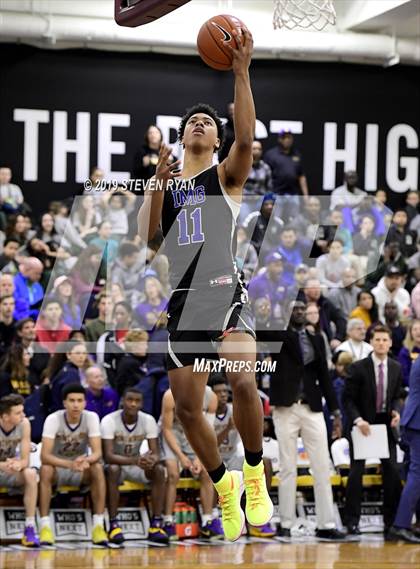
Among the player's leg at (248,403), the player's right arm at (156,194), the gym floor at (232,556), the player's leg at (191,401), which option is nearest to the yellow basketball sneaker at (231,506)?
the player's leg at (248,403)

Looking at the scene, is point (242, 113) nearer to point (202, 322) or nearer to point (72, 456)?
point (202, 322)

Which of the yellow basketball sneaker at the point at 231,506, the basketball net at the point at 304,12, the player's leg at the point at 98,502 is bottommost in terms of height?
the player's leg at the point at 98,502

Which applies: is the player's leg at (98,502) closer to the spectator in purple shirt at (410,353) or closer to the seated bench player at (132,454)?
the seated bench player at (132,454)

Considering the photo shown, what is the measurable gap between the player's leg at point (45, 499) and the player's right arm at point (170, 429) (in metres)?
1.18

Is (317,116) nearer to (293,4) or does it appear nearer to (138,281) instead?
(138,281)

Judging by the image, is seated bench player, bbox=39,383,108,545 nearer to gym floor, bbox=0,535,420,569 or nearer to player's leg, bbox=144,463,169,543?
gym floor, bbox=0,535,420,569

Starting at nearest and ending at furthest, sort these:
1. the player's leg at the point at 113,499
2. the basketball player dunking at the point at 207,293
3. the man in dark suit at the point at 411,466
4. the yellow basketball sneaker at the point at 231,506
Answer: the basketball player dunking at the point at 207,293
the yellow basketball sneaker at the point at 231,506
the player's leg at the point at 113,499
the man in dark suit at the point at 411,466

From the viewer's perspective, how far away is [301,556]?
9875 millimetres

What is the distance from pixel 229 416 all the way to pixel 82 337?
5.87ft

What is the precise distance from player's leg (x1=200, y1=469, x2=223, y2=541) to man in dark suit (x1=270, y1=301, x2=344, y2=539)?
0.67 meters

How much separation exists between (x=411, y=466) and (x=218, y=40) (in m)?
5.97

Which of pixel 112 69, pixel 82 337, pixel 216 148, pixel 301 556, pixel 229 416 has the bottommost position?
pixel 301 556

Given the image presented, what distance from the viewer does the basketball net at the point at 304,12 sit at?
33.7ft

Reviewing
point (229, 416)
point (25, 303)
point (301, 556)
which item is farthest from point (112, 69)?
point (301, 556)
